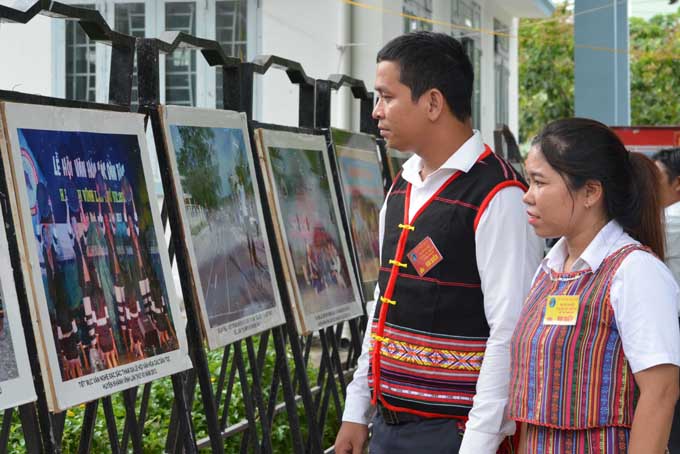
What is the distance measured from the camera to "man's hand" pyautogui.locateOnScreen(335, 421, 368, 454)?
289cm

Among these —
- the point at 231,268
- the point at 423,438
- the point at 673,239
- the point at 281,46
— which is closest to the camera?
the point at 423,438

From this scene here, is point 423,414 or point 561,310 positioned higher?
point 561,310

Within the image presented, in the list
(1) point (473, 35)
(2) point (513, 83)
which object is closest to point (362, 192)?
(1) point (473, 35)

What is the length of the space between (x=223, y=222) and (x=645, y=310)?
1576 mm

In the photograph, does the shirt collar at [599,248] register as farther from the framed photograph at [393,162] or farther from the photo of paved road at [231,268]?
the framed photograph at [393,162]

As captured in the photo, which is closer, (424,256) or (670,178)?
(424,256)

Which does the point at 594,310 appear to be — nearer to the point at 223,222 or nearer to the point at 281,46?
the point at 223,222

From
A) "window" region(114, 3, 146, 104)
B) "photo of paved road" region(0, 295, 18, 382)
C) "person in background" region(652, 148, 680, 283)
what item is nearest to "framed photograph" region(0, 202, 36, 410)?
"photo of paved road" region(0, 295, 18, 382)

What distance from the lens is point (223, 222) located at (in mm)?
3523

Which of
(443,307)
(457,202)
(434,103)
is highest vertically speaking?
(434,103)

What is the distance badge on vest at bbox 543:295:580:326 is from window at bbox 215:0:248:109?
25.9 feet

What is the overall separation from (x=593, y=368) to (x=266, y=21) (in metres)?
7.96

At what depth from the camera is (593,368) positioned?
2402 mm

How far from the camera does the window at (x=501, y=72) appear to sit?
17359mm
